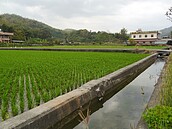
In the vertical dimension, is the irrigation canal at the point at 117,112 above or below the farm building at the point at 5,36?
below

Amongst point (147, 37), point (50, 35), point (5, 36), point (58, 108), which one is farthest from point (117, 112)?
point (50, 35)

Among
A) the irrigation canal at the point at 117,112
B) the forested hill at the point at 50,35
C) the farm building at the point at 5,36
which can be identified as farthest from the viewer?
the forested hill at the point at 50,35

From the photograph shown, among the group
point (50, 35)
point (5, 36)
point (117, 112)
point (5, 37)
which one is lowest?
point (117, 112)

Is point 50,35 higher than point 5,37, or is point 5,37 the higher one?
point 50,35

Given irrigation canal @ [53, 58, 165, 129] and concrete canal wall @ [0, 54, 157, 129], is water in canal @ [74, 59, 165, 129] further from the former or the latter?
concrete canal wall @ [0, 54, 157, 129]

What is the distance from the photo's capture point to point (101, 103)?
5883mm

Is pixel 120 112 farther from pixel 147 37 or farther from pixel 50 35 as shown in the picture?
pixel 50 35

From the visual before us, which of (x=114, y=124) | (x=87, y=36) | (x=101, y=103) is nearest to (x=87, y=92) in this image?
(x=101, y=103)

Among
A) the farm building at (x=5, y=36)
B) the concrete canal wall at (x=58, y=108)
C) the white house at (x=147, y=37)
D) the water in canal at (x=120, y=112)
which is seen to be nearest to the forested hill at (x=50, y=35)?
the farm building at (x=5, y=36)

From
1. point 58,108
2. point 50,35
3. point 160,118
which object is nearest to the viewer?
point 160,118

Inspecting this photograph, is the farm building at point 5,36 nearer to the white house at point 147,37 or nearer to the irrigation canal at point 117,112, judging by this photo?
the white house at point 147,37

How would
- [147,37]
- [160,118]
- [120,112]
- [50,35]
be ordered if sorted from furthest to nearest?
[50,35] < [147,37] < [120,112] < [160,118]

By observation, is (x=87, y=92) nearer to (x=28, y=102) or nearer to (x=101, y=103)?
(x=101, y=103)

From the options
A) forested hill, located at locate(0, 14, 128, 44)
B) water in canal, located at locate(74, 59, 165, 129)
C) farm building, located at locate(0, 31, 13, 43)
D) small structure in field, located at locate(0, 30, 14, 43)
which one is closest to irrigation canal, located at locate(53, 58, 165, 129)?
water in canal, located at locate(74, 59, 165, 129)
